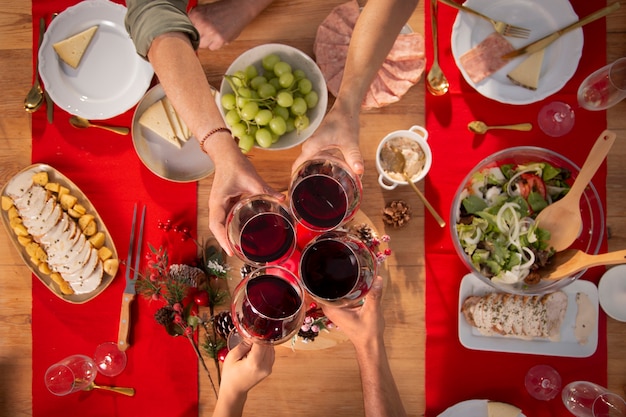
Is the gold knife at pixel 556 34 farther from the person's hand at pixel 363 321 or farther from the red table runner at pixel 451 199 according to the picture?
the person's hand at pixel 363 321

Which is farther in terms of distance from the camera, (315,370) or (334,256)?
(315,370)

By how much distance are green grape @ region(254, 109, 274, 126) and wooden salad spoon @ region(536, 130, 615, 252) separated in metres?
0.78

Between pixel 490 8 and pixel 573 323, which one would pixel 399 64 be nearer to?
pixel 490 8

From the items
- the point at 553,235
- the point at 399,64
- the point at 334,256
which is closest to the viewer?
the point at 334,256

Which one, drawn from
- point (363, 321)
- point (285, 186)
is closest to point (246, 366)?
point (363, 321)

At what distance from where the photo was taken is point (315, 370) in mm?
1430

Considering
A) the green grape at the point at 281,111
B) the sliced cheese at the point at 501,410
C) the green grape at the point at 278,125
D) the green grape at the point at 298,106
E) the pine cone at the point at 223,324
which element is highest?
the green grape at the point at 298,106

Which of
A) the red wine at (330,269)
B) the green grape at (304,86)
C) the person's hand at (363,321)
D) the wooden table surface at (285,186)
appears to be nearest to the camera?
the red wine at (330,269)

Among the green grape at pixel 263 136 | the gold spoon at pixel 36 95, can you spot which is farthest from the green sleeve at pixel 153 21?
the gold spoon at pixel 36 95

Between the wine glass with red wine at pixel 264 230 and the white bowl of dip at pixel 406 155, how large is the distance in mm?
458

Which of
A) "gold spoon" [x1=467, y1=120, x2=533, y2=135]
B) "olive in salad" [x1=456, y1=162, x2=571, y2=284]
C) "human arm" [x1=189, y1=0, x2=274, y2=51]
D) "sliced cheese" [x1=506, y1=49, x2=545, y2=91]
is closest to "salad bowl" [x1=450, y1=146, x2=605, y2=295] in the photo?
"olive in salad" [x1=456, y1=162, x2=571, y2=284]

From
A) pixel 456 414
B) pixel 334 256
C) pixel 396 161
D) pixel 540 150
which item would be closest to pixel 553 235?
pixel 540 150

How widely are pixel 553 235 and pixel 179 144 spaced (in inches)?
43.1

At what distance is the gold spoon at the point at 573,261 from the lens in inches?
45.0
